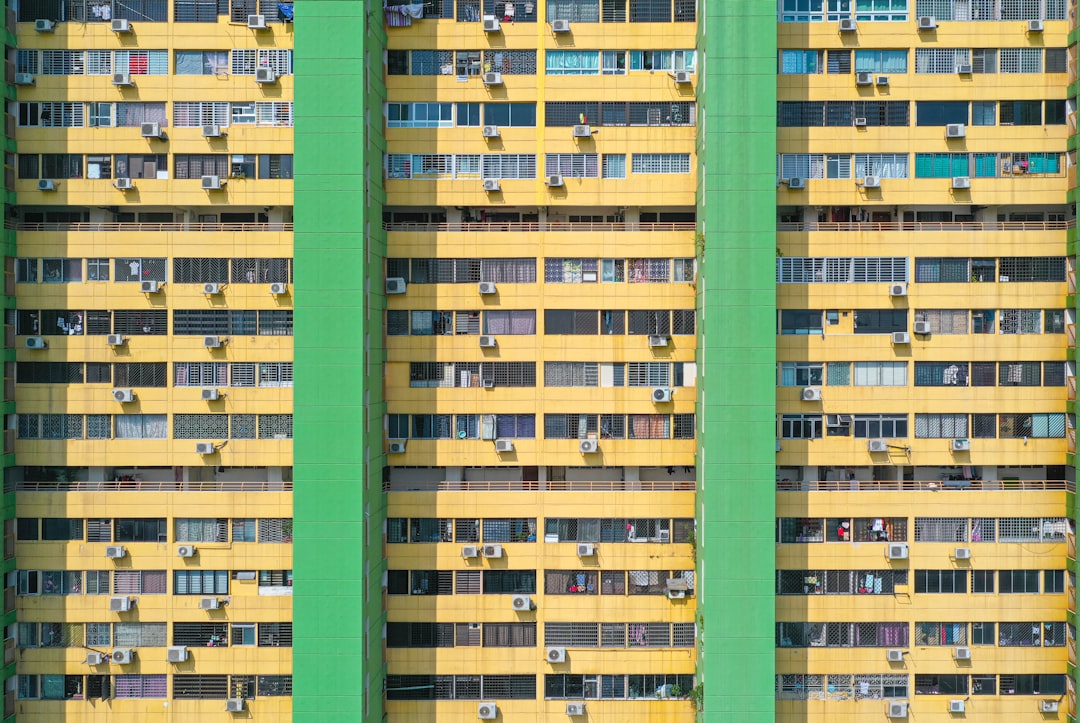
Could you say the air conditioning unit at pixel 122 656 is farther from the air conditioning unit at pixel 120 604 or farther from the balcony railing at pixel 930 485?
the balcony railing at pixel 930 485

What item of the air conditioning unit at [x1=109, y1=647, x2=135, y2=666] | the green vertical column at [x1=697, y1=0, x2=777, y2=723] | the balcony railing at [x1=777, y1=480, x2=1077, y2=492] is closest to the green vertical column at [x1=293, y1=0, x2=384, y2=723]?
the air conditioning unit at [x1=109, y1=647, x2=135, y2=666]

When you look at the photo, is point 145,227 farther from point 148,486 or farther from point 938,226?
point 938,226

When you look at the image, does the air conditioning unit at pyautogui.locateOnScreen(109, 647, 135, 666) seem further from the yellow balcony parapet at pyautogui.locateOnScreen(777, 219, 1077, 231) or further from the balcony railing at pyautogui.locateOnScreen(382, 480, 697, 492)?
the yellow balcony parapet at pyautogui.locateOnScreen(777, 219, 1077, 231)

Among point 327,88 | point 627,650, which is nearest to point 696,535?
point 627,650

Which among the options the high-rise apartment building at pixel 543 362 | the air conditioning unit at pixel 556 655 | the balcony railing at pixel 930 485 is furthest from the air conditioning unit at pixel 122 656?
the balcony railing at pixel 930 485

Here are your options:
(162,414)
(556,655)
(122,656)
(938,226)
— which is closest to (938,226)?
(938,226)

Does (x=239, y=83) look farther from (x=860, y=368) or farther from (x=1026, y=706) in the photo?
(x=1026, y=706)
